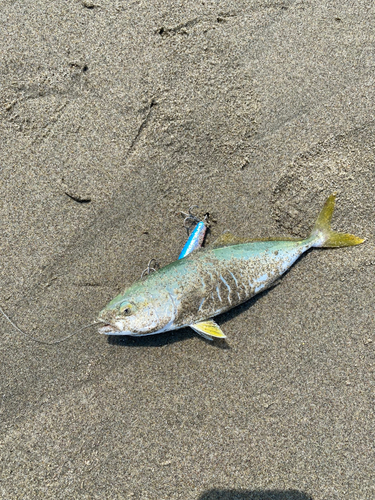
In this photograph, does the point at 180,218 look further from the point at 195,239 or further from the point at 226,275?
the point at 226,275

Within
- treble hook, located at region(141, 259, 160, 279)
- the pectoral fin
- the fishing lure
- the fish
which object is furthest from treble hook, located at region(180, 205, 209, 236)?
the pectoral fin

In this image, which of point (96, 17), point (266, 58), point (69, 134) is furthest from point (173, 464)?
point (96, 17)

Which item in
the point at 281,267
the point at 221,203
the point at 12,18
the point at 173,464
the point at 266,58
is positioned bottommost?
the point at 173,464

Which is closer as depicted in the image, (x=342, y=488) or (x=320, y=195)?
(x=342, y=488)

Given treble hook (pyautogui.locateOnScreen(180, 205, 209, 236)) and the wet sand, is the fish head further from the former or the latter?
treble hook (pyautogui.locateOnScreen(180, 205, 209, 236))

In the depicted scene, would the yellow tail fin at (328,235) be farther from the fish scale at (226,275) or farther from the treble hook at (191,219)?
the treble hook at (191,219)

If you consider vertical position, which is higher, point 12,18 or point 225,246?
point 12,18

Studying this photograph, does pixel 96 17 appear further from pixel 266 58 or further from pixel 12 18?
pixel 266 58
